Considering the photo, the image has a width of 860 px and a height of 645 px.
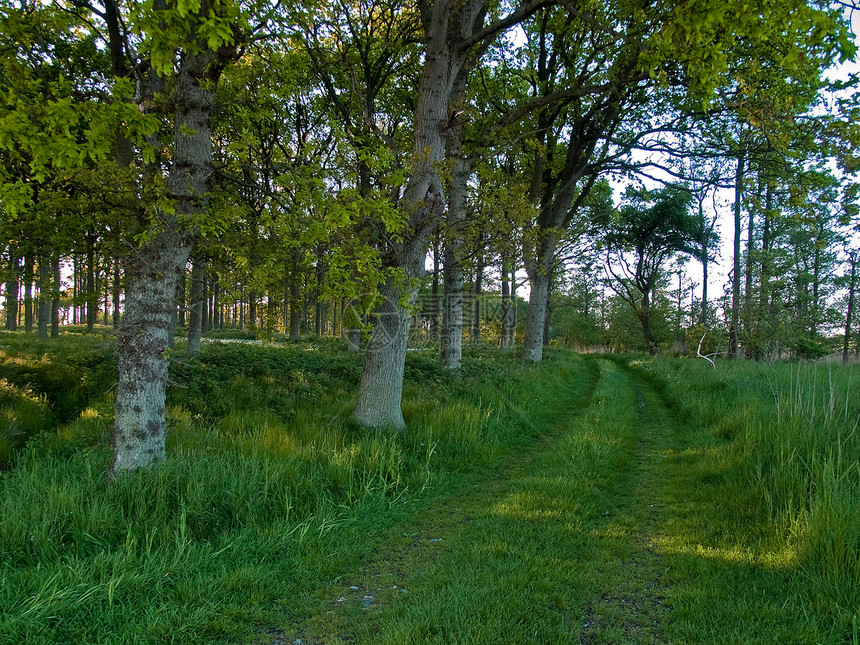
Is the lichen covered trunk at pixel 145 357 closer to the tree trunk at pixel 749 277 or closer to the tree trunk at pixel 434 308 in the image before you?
the tree trunk at pixel 434 308

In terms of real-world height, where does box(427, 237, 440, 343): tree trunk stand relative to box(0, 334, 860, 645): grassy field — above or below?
above

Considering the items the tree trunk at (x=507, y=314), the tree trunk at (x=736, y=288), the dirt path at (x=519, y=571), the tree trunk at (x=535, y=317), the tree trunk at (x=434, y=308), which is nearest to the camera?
the dirt path at (x=519, y=571)

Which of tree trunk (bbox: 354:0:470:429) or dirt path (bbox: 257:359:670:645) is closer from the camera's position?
dirt path (bbox: 257:359:670:645)

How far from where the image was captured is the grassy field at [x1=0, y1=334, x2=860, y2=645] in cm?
284

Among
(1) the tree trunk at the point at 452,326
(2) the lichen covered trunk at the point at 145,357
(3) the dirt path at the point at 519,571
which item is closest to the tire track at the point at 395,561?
(3) the dirt path at the point at 519,571

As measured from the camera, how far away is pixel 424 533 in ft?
14.2

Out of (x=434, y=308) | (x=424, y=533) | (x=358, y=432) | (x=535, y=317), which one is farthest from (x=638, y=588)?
(x=434, y=308)

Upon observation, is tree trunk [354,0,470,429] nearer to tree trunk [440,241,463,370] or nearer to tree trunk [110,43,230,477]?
tree trunk [110,43,230,477]

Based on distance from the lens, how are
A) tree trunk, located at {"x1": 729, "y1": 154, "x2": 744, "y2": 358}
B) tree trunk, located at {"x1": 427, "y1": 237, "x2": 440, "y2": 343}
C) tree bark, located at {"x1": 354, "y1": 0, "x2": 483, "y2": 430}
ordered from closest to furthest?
tree bark, located at {"x1": 354, "y1": 0, "x2": 483, "y2": 430} < tree trunk, located at {"x1": 729, "y1": 154, "x2": 744, "y2": 358} < tree trunk, located at {"x1": 427, "y1": 237, "x2": 440, "y2": 343}

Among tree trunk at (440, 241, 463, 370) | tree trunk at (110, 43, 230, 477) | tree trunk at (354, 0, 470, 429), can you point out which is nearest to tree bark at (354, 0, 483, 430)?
tree trunk at (354, 0, 470, 429)

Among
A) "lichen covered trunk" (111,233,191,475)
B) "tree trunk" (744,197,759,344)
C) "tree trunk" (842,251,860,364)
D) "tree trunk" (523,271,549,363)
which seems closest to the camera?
"lichen covered trunk" (111,233,191,475)

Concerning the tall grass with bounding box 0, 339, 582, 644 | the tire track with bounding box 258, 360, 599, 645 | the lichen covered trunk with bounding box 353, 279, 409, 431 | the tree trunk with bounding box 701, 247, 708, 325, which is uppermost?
the tree trunk with bounding box 701, 247, 708, 325

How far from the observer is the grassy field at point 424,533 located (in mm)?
2838

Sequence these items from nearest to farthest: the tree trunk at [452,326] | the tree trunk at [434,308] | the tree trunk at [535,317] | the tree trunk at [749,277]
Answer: the tree trunk at [452,326] < the tree trunk at [535,317] < the tree trunk at [749,277] < the tree trunk at [434,308]
